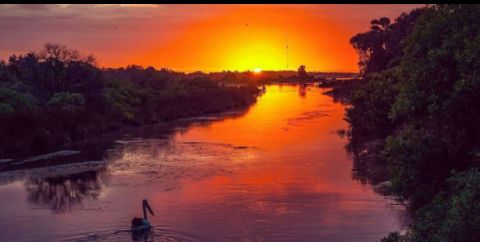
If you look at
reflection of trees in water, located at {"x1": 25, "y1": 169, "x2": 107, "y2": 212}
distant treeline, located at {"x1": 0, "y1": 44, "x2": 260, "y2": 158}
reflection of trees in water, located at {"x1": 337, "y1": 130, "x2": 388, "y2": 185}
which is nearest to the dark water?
reflection of trees in water, located at {"x1": 25, "y1": 169, "x2": 107, "y2": 212}

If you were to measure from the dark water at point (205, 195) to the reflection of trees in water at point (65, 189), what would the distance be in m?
0.06

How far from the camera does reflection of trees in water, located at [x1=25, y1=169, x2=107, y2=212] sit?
2584cm

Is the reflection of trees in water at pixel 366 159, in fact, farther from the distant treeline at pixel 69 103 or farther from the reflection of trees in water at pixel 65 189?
the distant treeline at pixel 69 103

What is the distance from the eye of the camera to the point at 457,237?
9289 millimetres

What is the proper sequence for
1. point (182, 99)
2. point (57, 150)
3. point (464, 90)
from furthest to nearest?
point (182, 99) → point (57, 150) → point (464, 90)

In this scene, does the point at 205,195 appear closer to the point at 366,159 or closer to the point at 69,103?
the point at 366,159

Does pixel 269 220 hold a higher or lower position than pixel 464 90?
lower

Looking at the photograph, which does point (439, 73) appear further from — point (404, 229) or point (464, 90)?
point (404, 229)

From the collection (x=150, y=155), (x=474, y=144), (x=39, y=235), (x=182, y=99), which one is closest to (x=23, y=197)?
(x=39, y=235)

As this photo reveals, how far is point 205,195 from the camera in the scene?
25562mm

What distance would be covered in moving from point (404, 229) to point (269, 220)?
5161 millimetres

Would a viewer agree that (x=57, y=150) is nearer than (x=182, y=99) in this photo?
Yes

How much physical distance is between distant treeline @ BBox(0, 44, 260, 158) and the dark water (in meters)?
6.61

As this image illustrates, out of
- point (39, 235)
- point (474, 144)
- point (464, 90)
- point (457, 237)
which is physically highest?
point (464, 90)
